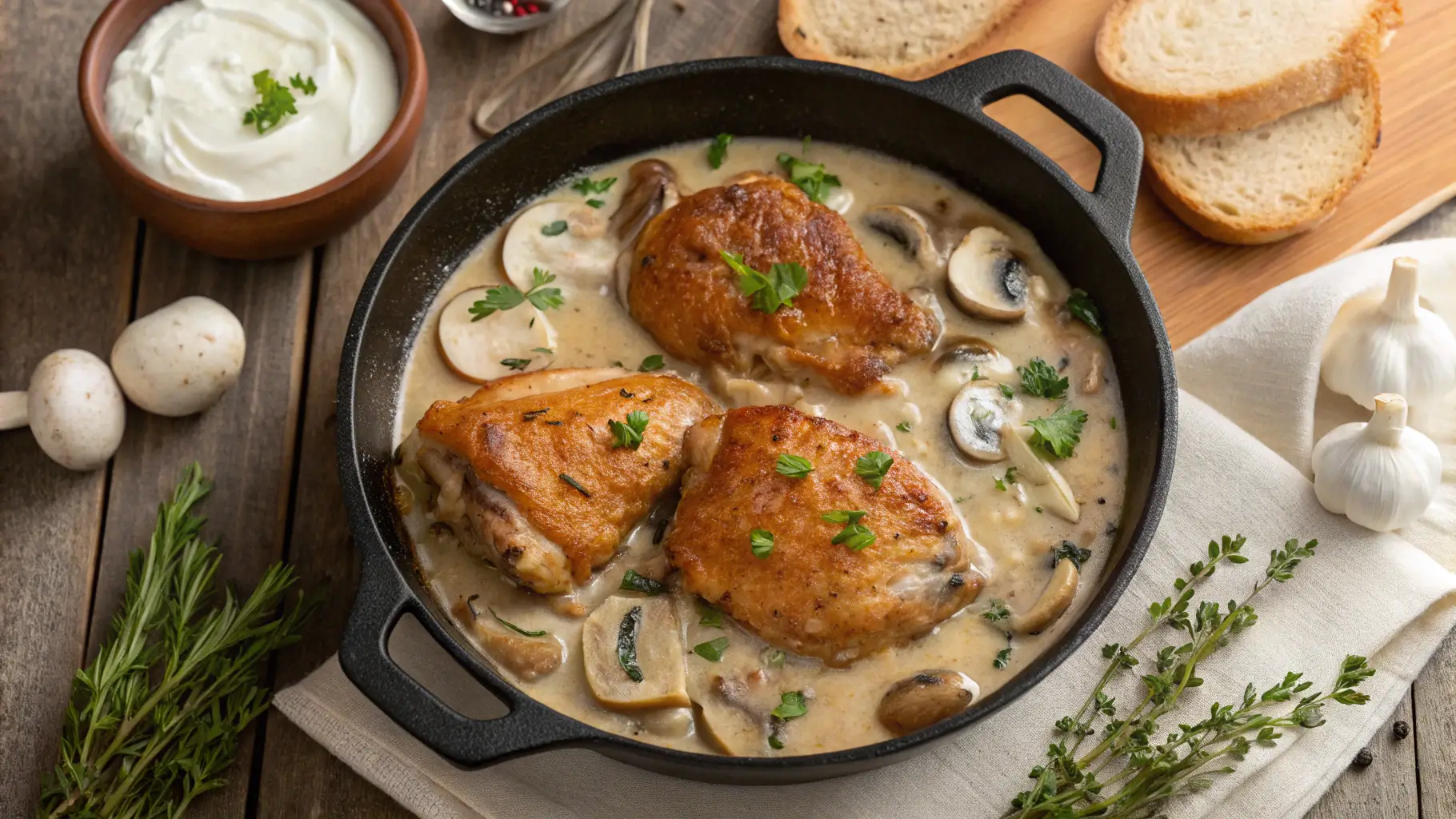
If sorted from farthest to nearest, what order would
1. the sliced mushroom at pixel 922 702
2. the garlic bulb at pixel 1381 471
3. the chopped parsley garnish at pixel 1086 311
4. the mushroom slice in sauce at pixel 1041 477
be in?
the chopped parsley garnish at pixel 1086 311 < the garlic bulb at pixel 1381 471 < the mushroom slice in sauce at pixel 1041 477 < the sliced mushroom at pixel 922 702

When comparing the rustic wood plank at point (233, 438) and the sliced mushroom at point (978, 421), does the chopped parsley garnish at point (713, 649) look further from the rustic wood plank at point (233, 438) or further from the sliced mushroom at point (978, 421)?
the rustic wood plank at point (233, 438)

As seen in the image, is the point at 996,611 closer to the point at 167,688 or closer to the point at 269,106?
the point at 167,688

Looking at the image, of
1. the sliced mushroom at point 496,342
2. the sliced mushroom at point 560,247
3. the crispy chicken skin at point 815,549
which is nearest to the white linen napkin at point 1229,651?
the crispy chicken skin at point 815,549

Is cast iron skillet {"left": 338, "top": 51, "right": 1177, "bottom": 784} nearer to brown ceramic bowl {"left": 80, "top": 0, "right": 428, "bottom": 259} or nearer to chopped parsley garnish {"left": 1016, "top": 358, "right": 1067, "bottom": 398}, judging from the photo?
chopped parsley garnish {"left": 1016, "top": 358, "right": 1067, "bottom": 398}

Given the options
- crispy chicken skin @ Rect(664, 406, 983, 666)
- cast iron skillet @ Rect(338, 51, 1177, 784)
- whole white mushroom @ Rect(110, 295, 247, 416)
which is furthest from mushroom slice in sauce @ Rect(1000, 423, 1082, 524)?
whole white mushroom @ Rect(110, 295, 247, 416)

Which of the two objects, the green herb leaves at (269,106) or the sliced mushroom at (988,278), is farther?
the green herb leaves at (269,106)

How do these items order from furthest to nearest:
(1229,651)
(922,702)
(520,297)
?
(520,297)
(1229,651)
(922,702)

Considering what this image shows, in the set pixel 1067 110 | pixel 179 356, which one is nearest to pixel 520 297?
pixel 179 356
